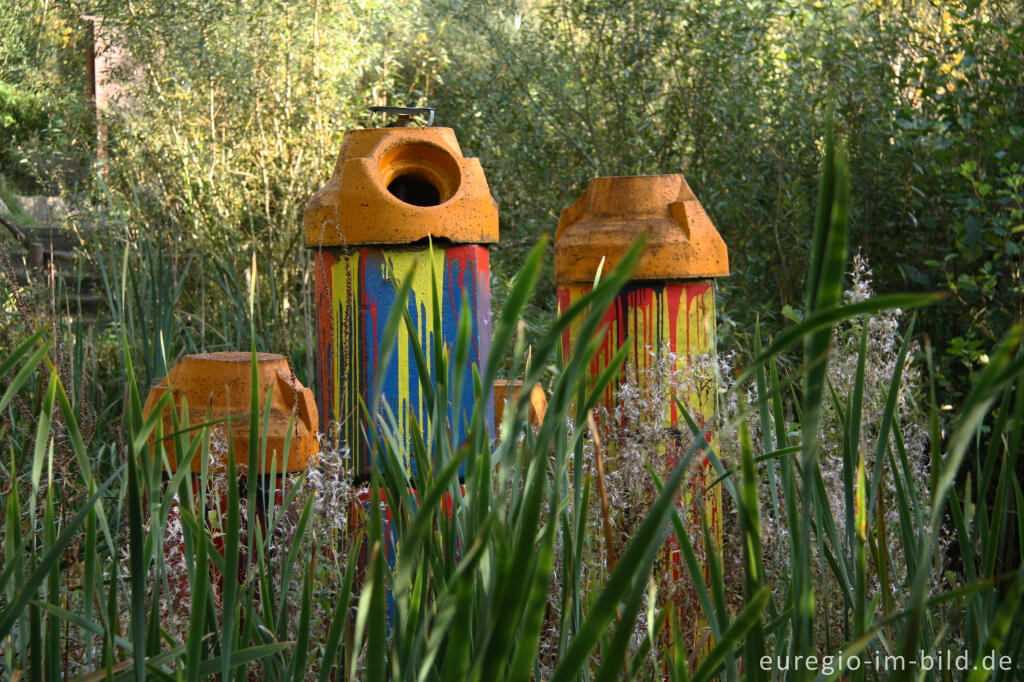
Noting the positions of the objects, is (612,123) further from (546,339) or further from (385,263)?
(546,339)

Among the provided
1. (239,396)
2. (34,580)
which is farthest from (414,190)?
(34,580)

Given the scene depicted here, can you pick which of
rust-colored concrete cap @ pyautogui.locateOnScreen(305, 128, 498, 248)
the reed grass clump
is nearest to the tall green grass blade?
the reed grass clump

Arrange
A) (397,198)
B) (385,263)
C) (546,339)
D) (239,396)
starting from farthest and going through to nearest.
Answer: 1. (397,198)
2. (385,263)
3. (239,396)
4. (546,339)

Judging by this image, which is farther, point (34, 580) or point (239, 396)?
point (239, 396)

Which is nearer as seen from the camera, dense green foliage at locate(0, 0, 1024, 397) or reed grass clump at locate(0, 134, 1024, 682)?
reed grass clump at locate(0, 134, 1024, 682)

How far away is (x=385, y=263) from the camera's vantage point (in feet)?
6.76

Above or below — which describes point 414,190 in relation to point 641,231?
above

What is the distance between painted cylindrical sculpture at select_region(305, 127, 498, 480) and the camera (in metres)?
2.06

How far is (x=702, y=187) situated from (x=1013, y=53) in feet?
5.96

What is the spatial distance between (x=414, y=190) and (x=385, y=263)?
1.34 ft

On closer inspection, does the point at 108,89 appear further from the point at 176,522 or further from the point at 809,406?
the point at 809,406

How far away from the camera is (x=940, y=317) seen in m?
4.23

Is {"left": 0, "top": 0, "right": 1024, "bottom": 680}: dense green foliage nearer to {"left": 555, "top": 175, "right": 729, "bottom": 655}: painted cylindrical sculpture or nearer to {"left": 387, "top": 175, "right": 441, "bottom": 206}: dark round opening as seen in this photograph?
{"left": 555, "top": 175, "right": 729, "bottom": 655}: painted cylindrical sculpture

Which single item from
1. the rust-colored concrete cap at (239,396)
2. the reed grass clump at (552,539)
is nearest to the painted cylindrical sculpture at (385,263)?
the rust-colored concrete cap at (239,396)
